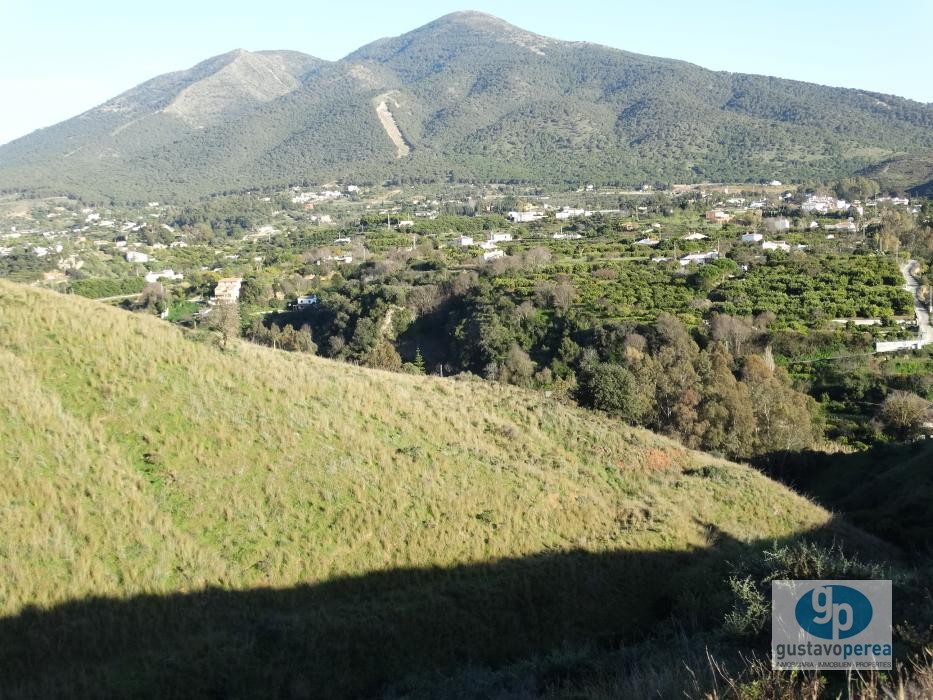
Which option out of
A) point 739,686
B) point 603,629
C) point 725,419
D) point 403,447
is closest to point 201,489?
point 403,447

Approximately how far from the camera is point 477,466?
11.3 m

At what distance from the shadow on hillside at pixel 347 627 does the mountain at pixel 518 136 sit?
13321 centimetres

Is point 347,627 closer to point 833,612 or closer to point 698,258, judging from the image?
point 833,612

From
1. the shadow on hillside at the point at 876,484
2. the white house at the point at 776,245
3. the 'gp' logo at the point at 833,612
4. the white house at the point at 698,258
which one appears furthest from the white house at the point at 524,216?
the 'gp' logo at the point at 833,612

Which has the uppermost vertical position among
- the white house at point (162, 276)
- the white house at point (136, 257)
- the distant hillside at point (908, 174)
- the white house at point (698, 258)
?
the distant hillside at point (908, 174)

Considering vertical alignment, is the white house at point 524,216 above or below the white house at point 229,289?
above

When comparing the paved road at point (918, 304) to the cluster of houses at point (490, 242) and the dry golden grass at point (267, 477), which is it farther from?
the cluster of houses at point (490, 242)

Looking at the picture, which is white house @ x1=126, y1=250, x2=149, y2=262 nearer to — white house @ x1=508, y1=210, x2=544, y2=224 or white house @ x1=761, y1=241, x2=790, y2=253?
white house @ x1=508, y1=210, x2=544, y2=224

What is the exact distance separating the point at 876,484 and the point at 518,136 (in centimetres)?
15273

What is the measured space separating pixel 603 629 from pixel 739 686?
4.26m

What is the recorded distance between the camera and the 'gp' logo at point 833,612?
4.70 metres

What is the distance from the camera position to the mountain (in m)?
140

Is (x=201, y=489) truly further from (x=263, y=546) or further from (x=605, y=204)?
(x=605, y=204)

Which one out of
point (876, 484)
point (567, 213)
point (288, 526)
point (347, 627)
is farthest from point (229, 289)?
point (567, 213)
